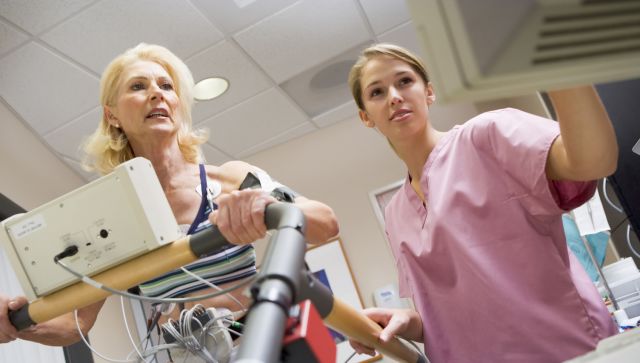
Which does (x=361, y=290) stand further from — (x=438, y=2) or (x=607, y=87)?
(x=438, y=2)

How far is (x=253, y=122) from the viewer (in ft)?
13.8

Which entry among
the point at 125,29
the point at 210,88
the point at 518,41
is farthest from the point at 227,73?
the point at 518,41

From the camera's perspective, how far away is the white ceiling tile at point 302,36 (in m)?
3.09

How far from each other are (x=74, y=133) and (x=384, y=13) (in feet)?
7.19

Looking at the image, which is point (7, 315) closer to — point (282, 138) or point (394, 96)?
point (394, 96)

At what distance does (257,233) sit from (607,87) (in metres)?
1.41

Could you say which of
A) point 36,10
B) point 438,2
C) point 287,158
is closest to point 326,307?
point 438,2

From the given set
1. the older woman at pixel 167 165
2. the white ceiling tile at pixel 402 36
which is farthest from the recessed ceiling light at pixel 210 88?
the older woman at pixel 167 165

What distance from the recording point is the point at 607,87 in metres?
1.67

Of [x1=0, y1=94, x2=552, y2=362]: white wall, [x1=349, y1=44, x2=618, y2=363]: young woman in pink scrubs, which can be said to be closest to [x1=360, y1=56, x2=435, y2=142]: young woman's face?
[x1=349, y1=44, x2=618, y2=363]: young woman in pink scrubs

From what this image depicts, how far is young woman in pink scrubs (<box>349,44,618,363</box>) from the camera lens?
1.08 metres

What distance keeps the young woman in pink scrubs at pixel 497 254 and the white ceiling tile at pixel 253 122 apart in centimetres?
268

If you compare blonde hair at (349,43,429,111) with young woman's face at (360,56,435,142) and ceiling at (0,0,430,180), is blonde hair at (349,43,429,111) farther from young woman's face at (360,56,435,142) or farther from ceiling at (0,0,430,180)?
ceiling at (0,0,430,180)

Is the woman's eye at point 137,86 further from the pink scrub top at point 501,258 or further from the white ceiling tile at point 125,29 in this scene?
the white ceiling tile at point 125,29
